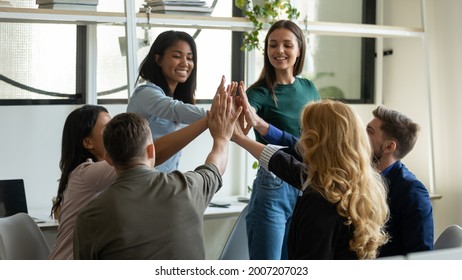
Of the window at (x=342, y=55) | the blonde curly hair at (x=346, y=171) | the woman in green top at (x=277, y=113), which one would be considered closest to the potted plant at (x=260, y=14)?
the window at (x=342, y=55)

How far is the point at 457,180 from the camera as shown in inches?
191

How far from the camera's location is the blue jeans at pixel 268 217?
3.13 m

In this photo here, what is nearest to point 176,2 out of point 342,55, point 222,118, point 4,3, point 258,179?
point 4,3

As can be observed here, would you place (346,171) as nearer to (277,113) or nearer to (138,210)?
(138,210)

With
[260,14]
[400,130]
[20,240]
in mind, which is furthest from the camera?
[260,14]

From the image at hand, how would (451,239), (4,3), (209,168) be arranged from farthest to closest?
(4,3), (451,239), (209,168)

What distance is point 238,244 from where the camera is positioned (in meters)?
3.34

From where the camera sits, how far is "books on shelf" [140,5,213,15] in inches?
160

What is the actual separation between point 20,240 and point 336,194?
1.12 m

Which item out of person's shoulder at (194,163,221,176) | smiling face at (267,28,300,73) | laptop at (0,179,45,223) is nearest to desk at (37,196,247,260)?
laptop at (0,179,45,223)

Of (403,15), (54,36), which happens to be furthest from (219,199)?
(403,15)

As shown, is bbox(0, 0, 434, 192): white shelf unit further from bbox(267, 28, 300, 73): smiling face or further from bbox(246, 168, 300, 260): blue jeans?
bbox(246, 168, 300, 260): blue jeans
